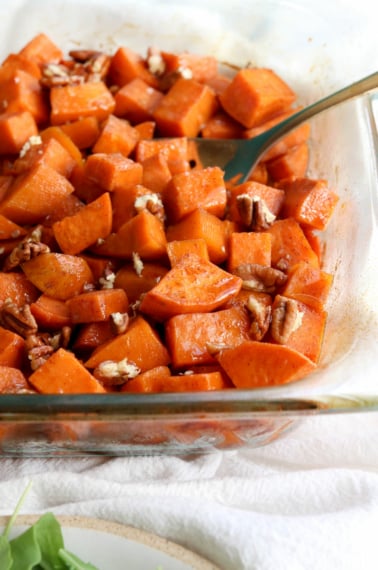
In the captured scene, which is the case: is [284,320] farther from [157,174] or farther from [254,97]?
[254,97]

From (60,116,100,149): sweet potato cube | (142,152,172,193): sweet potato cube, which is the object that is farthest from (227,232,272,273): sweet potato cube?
(60,116,100,149): sweet potato cube

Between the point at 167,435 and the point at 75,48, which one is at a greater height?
the point at 75,48

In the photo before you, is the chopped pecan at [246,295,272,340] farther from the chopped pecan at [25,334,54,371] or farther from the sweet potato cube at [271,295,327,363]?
the chopped pecan at [25,334,54,371]

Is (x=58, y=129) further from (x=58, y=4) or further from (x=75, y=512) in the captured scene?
(x=75, y=512)

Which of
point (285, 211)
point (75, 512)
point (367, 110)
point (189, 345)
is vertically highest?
point (367, 110)

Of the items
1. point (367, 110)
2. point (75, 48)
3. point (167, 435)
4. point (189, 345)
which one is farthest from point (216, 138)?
point (167, 435)

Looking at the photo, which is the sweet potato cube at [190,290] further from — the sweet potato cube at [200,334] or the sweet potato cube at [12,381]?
the sweet potato cube at [12,381]

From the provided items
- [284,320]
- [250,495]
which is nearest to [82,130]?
[284,320]
